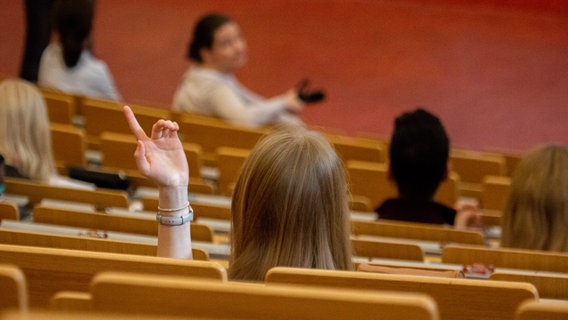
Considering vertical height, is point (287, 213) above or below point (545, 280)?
above

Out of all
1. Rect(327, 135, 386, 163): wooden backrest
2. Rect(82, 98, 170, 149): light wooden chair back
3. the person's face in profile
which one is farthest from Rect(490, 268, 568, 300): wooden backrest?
the person's face in profile

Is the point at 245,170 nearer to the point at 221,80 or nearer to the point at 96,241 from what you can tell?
the point at 96,241

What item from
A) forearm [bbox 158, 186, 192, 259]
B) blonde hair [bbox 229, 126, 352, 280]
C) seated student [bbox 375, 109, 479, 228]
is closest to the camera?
blonde hair [bbox 229, 126, 352, 280]

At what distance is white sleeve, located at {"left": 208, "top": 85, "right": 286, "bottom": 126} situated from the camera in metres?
5.20

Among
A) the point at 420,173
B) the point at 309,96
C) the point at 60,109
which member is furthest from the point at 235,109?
the point at 420,173

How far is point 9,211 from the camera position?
8.95 feet

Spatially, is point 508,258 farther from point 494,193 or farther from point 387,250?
point 494,193

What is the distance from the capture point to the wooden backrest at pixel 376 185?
4.09 metres

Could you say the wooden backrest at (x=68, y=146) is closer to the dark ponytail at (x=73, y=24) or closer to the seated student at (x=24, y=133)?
the seated student at (x=24, y=133)

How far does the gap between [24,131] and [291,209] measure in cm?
173

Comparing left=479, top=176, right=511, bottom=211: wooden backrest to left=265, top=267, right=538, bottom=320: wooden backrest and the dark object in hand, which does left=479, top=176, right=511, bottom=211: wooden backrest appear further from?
left=265, top=267, right=538, bottom=320: wooden backrest

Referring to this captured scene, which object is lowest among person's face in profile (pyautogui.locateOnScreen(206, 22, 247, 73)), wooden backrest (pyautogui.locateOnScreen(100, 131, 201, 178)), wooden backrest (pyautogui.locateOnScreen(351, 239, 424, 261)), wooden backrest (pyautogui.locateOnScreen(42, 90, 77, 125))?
wooden backrest (pyautogui.locateOnScreen(351, 239, 424, 261))

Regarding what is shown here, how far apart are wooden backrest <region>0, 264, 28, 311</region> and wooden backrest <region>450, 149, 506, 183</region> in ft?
11.5

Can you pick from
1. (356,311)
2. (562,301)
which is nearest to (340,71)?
(562,301)
